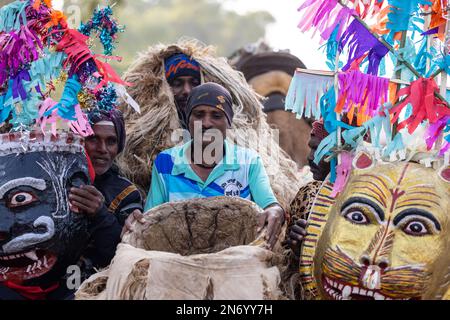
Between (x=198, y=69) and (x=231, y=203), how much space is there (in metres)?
1.68

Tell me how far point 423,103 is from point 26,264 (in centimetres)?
174

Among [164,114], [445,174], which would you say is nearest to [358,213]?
[445,174]

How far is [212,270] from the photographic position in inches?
126

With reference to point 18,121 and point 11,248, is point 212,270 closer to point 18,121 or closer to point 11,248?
point 11,248

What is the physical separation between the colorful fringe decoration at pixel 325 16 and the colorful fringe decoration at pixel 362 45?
4 cm

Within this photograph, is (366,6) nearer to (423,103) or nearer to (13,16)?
(423,103)

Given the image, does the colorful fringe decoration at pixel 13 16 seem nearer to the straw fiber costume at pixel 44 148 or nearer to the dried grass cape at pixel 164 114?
the straw fiber costume at pixel 44 148

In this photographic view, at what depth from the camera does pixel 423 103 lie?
11.3 feet

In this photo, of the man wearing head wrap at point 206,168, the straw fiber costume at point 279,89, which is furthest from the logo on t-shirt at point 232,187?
the straw fiber costume at point 279,89

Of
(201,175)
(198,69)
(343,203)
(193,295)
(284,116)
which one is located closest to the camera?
(193,295)

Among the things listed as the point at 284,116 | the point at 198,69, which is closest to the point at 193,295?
the point at 198,69

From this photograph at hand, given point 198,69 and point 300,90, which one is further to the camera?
point 198,69

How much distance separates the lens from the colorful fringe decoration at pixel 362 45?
3.56 m
